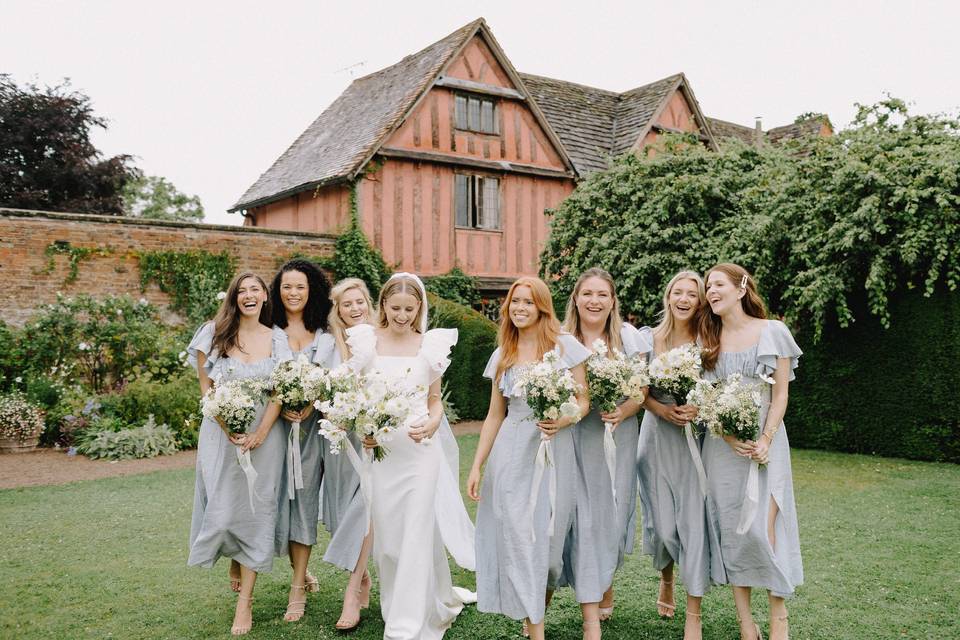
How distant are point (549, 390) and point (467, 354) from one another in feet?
35.8

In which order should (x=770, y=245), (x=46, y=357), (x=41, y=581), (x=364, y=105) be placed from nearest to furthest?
(x=41, y=581) → (x=770, y=245) → (x=46, y=357) → (x=364, y=105)

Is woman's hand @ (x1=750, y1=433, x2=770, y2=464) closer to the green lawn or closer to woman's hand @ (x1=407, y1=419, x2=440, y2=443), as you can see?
the green lawn

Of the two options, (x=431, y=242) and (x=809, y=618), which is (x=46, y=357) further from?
(x=809, y=618)

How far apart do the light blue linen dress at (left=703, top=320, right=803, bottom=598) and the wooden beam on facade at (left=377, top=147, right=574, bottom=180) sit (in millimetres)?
14242

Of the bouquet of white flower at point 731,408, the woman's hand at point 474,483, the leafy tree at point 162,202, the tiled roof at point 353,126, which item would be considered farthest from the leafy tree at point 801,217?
the leafy tree at point 162,202

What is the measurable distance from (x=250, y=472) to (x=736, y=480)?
294 cm

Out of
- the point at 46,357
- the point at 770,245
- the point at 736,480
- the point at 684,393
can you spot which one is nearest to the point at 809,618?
the point at 736,480

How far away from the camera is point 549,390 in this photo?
155 inches

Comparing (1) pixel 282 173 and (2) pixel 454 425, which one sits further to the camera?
(1) pixel 282 173

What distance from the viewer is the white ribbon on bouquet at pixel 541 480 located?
4.14 metres

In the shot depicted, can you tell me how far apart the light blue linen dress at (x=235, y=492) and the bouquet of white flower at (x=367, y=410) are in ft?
2.42

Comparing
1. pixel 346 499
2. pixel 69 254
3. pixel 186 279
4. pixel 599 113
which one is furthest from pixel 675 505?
pixel 599 113

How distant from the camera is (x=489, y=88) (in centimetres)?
1900

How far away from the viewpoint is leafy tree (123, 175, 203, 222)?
47.9 m
